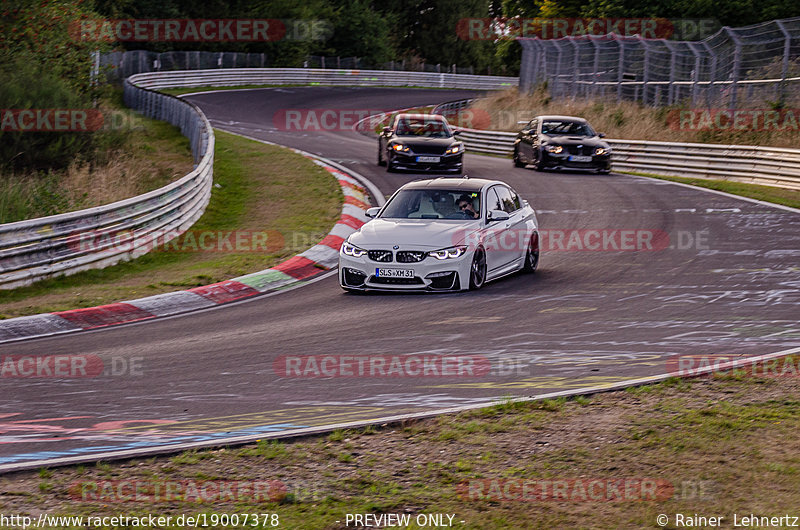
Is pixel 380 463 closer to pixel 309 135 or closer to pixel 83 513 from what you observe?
pixel 83 513

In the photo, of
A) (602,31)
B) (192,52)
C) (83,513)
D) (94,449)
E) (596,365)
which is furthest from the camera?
(192,52)

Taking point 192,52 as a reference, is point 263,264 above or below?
below

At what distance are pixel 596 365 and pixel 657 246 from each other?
796 centimetres

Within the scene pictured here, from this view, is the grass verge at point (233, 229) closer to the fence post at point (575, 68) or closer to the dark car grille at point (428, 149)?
the dark car grille at point (428, 149)

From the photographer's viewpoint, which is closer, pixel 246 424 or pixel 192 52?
pixel 246 424

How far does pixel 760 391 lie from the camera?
24.0 ft

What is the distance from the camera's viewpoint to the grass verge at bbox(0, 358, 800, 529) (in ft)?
16.7

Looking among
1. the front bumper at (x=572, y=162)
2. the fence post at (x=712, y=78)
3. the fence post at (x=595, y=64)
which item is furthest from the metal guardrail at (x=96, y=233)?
the fence post at (x=595, y=64)

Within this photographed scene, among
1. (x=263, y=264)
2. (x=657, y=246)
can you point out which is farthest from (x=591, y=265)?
(x=263, y=264)

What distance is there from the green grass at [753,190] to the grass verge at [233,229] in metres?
8.78

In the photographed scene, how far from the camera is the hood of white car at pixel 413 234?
12.4 m

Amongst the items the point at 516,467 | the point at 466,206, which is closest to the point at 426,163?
the point at 466,206

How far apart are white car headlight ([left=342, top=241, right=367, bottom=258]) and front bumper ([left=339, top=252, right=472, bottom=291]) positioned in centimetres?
6

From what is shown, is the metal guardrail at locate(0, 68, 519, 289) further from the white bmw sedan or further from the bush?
the white bmw sedan
